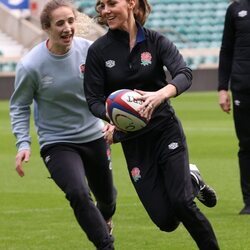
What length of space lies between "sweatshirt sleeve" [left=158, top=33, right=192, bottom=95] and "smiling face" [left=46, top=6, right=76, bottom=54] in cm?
89

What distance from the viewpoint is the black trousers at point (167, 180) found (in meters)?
7.99

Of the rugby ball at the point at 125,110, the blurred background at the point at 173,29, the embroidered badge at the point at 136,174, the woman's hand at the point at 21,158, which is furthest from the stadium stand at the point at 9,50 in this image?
the rugby ball at the point at 125,110

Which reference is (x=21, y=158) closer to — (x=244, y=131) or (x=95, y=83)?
(x=95, y=83)

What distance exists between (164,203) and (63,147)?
1.21 metres

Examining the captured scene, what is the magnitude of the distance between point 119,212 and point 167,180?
417 cm

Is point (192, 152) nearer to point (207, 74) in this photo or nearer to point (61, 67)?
point (61, 67)

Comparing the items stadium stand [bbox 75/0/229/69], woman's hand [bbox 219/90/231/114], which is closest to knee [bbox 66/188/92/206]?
woman's hand [bbox 219/90/231/114]

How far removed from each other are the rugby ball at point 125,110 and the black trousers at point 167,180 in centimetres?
30

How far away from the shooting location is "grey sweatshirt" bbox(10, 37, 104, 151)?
8.94 meters

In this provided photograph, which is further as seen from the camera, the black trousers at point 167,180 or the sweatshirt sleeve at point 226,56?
the sweatshirt sleeve at point 226,56

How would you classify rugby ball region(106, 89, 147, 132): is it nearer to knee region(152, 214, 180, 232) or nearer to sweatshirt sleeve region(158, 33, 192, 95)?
sweatshirt sleeve region(158, 33, 192, 95)

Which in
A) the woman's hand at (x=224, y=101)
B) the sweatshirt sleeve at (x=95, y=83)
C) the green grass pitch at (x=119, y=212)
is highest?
the sweatshirt sleeve at (x=95, y=83)

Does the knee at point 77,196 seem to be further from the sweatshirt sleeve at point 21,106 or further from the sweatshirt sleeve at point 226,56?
the sweatshirt sleeve at point 226,56

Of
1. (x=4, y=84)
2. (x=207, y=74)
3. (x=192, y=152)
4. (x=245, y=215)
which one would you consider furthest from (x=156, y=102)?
(x=207, y=74)
